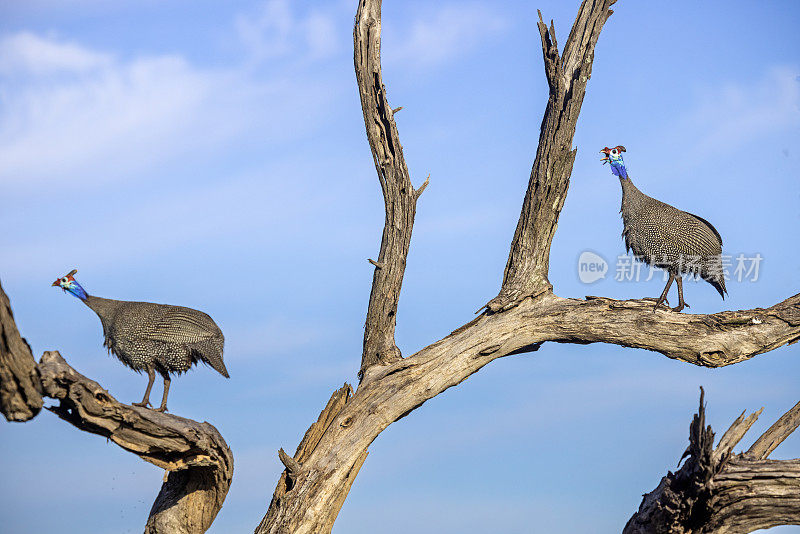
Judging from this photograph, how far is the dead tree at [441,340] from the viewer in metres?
6.30

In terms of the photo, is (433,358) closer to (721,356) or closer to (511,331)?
(511,331)

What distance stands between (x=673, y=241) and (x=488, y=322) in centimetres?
199

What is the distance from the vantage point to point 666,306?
6.95 m

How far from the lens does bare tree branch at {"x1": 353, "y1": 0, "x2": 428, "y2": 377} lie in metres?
7.08

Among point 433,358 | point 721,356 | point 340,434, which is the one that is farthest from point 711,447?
point 340,434

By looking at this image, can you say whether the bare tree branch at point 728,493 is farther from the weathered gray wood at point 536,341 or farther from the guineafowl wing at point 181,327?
the guineafowl wing at point 181,327

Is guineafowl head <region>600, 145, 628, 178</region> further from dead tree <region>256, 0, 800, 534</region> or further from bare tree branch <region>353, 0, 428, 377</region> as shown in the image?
bare tree branch <region>353, 0, 428, 377</region>

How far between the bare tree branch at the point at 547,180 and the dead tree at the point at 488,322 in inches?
0.4

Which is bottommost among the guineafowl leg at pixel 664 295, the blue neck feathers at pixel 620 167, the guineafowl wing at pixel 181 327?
the guineafowl wing at pixel 181 327

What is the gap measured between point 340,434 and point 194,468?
4.20 feet

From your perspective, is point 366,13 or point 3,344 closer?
point 3,344

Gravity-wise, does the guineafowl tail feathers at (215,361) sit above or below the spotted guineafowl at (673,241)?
below

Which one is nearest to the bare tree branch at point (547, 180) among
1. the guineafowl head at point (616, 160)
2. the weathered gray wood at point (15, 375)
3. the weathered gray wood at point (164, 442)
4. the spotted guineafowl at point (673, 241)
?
the guineafowl head at point (616, 160)

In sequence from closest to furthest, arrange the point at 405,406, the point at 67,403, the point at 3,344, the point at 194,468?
the point at 3,344
the point at 67,403
the point at 194,468
the point at 405,406
